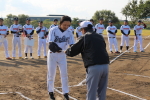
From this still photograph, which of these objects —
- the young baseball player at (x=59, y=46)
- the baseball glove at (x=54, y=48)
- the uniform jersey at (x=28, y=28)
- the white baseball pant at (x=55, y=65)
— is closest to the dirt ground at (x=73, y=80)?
the white baseball pant at (x=55, y=65)

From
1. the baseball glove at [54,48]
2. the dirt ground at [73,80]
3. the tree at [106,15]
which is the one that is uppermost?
the tree at [106,15]

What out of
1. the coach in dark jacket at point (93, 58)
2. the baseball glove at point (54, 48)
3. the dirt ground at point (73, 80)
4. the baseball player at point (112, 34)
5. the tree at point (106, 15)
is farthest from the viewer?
the tree at point (106, 15)

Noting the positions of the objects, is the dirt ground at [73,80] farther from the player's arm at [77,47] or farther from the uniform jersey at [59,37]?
the player's arm at [77,47]

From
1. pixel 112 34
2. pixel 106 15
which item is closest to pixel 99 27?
pixel 112 34

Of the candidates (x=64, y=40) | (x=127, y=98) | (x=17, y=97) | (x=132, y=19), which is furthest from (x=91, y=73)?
(x=132, y=19)

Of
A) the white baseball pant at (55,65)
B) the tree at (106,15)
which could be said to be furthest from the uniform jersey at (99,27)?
the tree at (106,15)

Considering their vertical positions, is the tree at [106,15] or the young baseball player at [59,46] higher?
the tree at [106,15]

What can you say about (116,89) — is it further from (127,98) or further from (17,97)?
(17,97)

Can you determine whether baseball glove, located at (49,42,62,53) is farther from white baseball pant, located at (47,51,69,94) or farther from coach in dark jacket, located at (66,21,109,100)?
coach in dark jacket, located at (66,21,109,100)

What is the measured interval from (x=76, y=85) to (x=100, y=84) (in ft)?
11.0

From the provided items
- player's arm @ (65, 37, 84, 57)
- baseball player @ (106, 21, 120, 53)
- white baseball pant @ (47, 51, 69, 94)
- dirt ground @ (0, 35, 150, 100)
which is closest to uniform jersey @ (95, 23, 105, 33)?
baseball player @ (106, 21, 120, 53)

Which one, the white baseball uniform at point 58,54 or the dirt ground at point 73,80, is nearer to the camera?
the white baseball uniform at point 58,54

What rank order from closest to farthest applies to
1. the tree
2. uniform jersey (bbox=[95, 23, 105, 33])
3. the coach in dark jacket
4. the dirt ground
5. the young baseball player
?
the coach in dark jacket → the young baseball player → the dirt ground → uniform jersey (bbox=[95, 23, 105, 33]) → the tree

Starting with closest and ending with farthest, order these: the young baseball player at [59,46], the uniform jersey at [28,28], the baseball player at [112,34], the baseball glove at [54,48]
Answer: the baseball glove at [54,48] → the young baseball player at [59,46] → the uniform jersey at [28,28] → the baseball player at [112,34]
